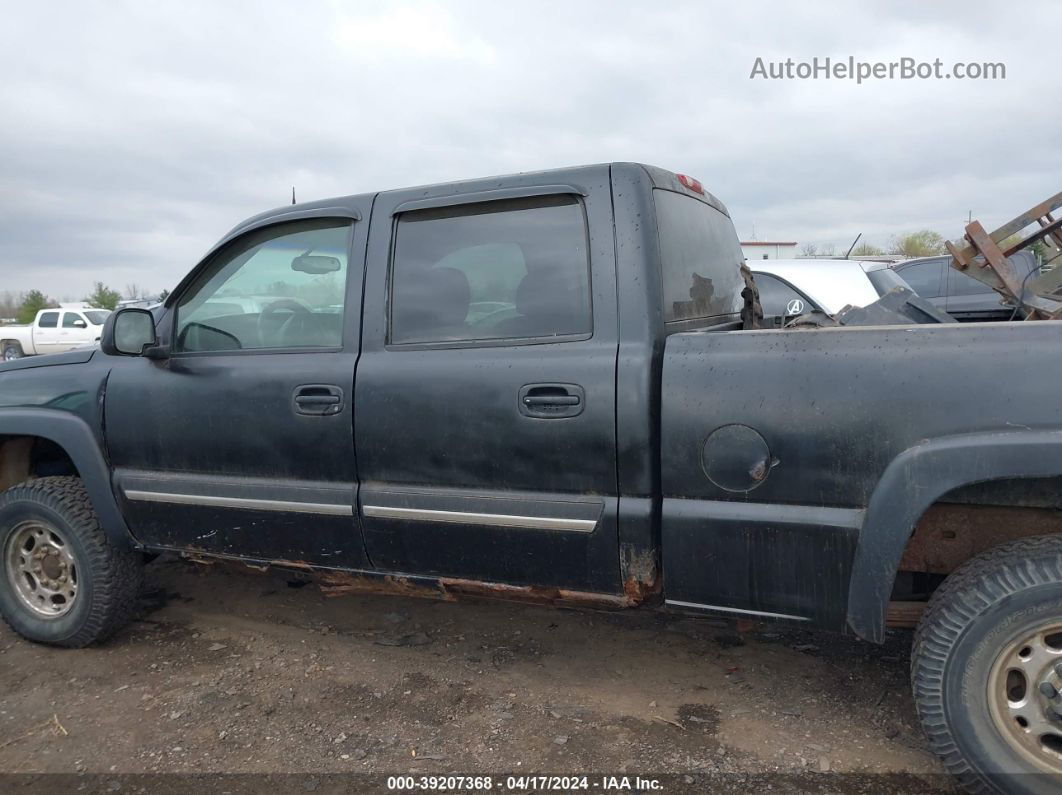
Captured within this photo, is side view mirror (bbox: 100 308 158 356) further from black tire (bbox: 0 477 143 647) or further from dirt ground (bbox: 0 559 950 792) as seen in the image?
dirt ground (bbox: 0 559 950 792)

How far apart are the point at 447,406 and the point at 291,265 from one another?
100 centimetres

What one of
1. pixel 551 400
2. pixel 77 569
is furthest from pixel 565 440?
pixel 77 569

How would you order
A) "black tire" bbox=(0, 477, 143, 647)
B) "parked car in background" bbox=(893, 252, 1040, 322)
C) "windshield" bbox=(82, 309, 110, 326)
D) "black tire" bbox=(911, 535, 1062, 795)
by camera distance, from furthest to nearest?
"windshield" bbox=(82, 309, 110, 326)
"parked car in background" bbox=(893, 252, 1040, 322)
"black tire" bbox=(0, 477, 143, 647)
"black tire" bbox=(911, 535, 1062, 795)

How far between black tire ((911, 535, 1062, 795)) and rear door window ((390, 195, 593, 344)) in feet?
4.58

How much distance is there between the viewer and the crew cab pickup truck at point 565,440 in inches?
84.3

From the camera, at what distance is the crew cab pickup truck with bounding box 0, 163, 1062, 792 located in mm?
2141

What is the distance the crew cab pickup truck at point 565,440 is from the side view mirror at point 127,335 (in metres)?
0.01

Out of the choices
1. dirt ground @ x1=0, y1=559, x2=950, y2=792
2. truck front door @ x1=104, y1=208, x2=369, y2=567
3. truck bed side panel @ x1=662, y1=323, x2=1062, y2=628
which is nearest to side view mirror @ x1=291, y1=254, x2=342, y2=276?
truck front door @ x1=104, y1=208, x2=369, y2=567

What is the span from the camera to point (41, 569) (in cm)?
355

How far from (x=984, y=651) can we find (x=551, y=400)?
1450 mm

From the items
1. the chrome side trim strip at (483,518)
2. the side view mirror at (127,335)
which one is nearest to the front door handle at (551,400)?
the chrome side trim strip at (483,518)

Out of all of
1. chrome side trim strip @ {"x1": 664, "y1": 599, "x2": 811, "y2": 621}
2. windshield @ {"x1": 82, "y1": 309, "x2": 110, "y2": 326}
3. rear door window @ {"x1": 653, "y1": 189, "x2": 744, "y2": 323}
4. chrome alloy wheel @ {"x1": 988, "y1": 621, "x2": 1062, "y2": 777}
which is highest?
windshield @ {"x1": 82, "y1": 309, "x2": 110, "y2": 326}

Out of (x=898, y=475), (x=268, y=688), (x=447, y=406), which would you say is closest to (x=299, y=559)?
(x=268, y=688)

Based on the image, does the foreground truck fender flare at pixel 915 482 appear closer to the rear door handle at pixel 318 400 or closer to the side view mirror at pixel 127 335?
the rear door handle at pixel 318 400
